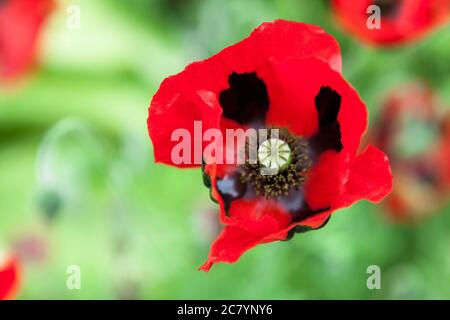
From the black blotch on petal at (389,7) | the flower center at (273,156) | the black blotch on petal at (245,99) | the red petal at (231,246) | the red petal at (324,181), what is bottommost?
the red petal at (231,246)

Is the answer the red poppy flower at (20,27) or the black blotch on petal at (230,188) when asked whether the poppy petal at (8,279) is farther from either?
the red poppy flower at (20,27)

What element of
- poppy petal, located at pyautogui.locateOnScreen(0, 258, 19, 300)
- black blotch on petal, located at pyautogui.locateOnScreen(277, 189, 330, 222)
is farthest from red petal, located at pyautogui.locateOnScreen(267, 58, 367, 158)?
poppy petal, located at pyautogui.locateOnScreen(0, 258, 19, 300)

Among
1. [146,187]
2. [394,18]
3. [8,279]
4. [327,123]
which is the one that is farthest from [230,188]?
[146,187]

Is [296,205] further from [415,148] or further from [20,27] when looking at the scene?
[20,27]

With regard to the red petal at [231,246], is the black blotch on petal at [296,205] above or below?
above

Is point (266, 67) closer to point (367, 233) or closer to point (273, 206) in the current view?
point (273, 206)

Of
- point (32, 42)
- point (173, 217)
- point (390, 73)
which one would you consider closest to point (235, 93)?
point (173, 217)

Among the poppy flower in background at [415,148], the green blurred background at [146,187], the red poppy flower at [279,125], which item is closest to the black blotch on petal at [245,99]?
the red poppy flower at [279,125]
